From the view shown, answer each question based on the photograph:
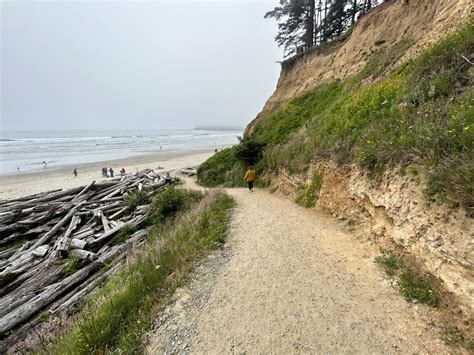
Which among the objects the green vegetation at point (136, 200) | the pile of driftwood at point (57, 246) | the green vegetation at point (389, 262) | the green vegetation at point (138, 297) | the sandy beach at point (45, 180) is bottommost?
the sandy beach at point (45, 180)

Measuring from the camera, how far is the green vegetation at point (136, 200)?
12.6 m

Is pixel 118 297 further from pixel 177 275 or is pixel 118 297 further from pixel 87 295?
pixel 87 295

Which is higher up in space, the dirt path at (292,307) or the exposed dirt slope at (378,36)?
the exposed dirt slope at (378,36)

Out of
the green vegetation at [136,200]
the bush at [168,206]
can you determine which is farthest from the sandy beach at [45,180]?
the bush at [168,206]

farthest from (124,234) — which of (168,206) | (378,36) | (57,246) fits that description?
(378,36)

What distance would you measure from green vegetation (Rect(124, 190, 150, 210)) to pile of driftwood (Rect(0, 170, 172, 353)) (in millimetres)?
236

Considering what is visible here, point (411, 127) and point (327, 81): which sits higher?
point (327, 81)

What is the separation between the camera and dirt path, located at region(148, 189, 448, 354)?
318 cm

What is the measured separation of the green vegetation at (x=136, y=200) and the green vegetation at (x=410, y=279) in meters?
11.7

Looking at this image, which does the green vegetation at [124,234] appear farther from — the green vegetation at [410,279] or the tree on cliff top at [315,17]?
the tree on cliff top at [315,17]

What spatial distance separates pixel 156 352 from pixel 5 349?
4869mm

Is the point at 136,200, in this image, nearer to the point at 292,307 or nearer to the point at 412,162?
the point at 292,307

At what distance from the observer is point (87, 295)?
21.7 feet

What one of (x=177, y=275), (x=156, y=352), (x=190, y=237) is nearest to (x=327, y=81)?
(x=190, y=237)
